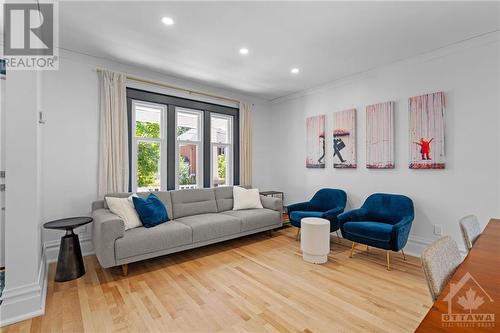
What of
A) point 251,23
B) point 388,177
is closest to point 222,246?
point 388,177

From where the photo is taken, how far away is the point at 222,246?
3785mm

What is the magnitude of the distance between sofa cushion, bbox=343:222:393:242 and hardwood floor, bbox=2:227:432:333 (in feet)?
1.19

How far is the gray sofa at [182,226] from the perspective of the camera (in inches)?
105

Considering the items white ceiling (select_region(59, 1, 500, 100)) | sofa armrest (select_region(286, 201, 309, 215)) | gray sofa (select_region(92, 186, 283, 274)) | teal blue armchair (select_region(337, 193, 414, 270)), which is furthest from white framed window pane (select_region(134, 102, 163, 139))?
teal blue armchair (select_region(337, 193, 414, 270))

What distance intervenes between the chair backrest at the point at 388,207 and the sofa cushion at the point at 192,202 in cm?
247

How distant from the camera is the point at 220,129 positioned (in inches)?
198

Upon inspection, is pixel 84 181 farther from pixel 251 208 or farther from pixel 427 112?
pixel 427 112

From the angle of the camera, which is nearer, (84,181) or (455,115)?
(455,115)

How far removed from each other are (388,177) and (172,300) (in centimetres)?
334

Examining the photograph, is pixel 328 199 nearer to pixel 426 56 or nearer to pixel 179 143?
pixel 426 56

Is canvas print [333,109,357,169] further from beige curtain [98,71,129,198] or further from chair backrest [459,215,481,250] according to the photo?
beige curtain [98,71,129,198]

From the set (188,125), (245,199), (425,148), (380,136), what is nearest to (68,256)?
(245,199)

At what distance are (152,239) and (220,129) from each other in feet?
9.05

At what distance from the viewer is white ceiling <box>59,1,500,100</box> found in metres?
2.36
